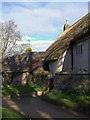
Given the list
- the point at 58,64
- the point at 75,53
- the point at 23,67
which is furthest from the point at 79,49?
the point at 23,67

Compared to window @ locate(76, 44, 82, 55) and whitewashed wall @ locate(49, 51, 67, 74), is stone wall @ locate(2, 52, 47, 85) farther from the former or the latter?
window @ locate(76, 44, 82, 55)

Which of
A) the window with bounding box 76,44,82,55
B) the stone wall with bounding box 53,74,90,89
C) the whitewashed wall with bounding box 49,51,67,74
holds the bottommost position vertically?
the stone wall with bounding box 53,74,90,89

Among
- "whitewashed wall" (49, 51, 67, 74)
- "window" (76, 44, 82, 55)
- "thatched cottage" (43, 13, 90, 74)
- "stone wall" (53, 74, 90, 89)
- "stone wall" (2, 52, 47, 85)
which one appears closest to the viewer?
"stone wall" (53, 74, 90, 89)

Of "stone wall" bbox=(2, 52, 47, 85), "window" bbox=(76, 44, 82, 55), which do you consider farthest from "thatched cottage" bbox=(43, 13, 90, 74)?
"stone wall" bbox=(2, 52, 47, 85)

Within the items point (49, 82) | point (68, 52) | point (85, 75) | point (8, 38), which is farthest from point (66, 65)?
point (8, 38)

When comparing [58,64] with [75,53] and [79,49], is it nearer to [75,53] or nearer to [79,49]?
[75,53]

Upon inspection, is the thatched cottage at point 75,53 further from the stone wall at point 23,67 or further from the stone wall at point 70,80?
the stone wall at point 23,67

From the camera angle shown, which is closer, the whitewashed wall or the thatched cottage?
the thatched cottage

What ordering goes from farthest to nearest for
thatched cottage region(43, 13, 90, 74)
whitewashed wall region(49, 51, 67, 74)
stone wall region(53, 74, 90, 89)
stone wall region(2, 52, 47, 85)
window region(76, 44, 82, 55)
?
1. stone wall region(2, 52, 47, 85)
2. whitewashed wall region(49, 51, 67, 74)
3. window region(76, 44, 82, 55)
4. thatched cottage region(43, 13, 90, 74)
5. stone wall region(53, 74, 90, 89)

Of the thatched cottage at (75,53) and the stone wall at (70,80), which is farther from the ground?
the thatched cottage at (75,53)

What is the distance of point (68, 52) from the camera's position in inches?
1216

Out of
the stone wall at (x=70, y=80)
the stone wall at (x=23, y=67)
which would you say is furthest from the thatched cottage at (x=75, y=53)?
the stone wall at (x=23, y=67)

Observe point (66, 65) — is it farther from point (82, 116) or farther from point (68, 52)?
point (82, 116)

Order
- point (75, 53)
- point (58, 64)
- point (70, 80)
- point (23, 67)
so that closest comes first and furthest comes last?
point (70, 80) → point (75, 53) → point (58, 64) → point (23, 67)
